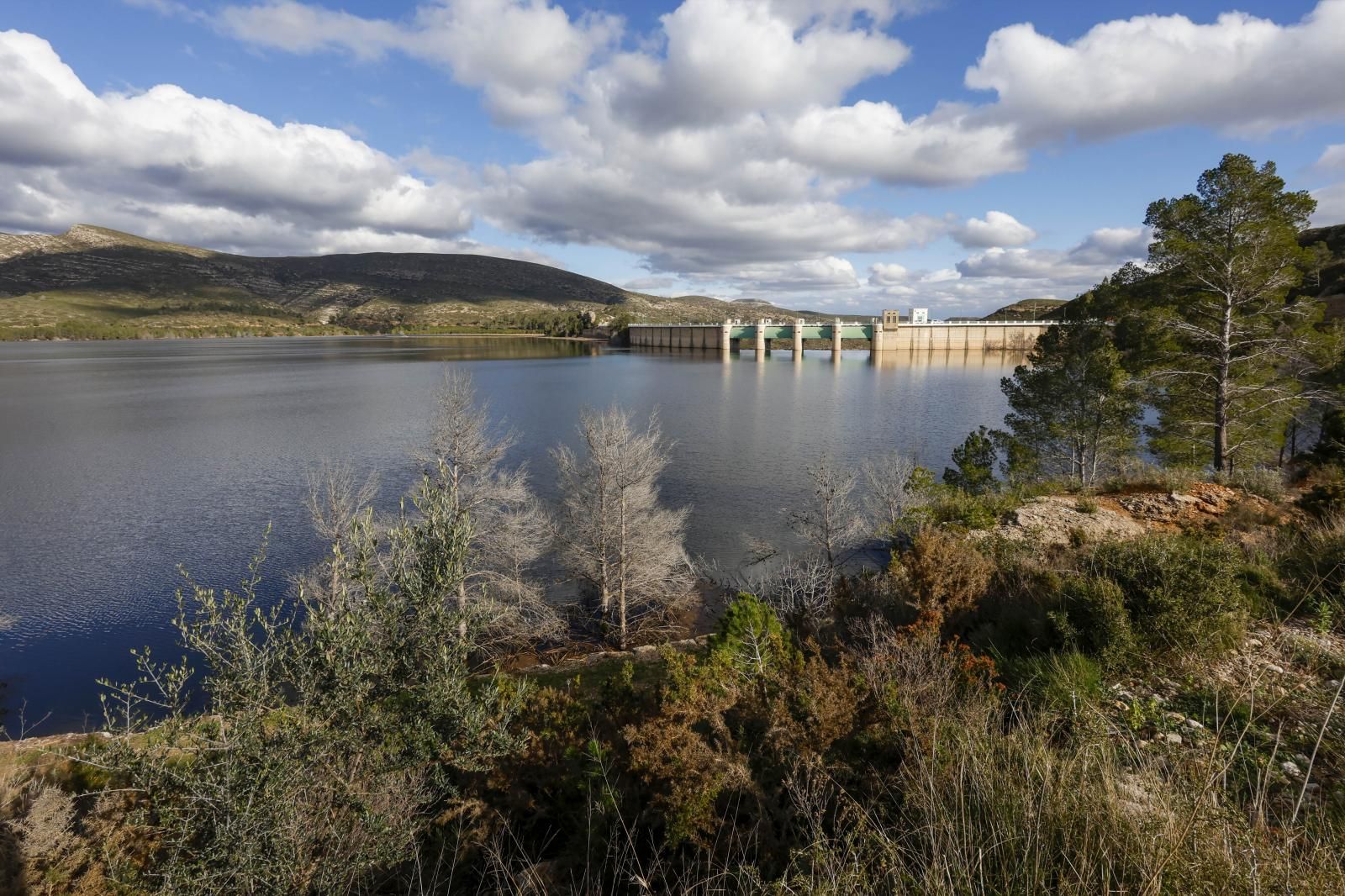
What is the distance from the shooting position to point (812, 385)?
232 ft

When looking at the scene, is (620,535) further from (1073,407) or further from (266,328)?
(266,328)

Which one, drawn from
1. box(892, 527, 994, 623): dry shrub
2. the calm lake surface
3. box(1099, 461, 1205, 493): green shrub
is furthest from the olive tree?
box(1099, 461, 1205, 493): green shrub

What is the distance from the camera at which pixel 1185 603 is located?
7395mm

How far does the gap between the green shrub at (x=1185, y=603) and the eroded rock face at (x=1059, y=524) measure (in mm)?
6665

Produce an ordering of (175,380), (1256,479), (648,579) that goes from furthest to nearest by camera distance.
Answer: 1. (175,380)
2. (648,579)
3. (1256,479)

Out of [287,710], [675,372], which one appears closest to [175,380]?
[675,372]

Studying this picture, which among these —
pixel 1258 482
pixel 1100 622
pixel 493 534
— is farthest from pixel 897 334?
pixel 1100 622

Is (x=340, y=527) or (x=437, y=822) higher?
(x=340, y=527)

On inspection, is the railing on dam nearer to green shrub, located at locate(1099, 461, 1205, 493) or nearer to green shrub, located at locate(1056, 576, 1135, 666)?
green shrub, located at locate(1099, 461, 1205, 493)

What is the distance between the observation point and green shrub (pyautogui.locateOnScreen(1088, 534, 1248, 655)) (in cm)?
725

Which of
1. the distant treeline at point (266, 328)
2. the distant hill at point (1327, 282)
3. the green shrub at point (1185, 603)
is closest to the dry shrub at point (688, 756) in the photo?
the green shrub at point (1185, 603)

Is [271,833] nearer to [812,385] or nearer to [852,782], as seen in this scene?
[852,782]

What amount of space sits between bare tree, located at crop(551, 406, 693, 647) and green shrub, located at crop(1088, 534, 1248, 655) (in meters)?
13.3

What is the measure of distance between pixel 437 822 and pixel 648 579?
11.8 metres
